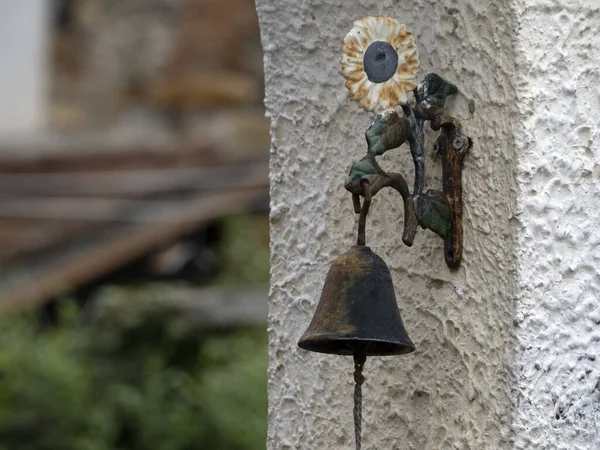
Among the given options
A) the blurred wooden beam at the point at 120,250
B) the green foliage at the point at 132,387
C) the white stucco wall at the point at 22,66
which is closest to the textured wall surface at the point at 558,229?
the green foliage at the point at 132,387

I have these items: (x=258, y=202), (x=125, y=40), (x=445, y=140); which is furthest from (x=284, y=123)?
(x=125, y=40)

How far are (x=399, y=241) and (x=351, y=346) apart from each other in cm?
17

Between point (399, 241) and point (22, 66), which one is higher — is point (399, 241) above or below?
below

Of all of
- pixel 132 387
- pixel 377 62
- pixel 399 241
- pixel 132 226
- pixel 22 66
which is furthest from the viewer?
pixel 22 66

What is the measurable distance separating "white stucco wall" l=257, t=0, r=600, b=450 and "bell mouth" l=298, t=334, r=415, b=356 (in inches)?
2.9

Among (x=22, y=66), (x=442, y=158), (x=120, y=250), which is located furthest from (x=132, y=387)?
(x=22, y=66)

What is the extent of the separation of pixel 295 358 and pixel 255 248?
3250 millimetres

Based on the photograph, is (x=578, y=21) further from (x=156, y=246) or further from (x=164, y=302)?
(x=156, y=246)

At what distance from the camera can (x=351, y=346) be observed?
125cm

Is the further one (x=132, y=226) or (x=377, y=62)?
(x=132, y=226)

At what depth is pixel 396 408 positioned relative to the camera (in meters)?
1.36

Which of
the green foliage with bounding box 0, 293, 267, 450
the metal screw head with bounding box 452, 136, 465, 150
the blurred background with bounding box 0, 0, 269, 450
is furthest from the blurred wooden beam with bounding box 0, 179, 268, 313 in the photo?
the metal screw head with bounding box 452, 136, 465, 150

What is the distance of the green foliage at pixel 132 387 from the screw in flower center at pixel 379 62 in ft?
7.02

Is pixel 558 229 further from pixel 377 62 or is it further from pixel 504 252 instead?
pixel 377 62
